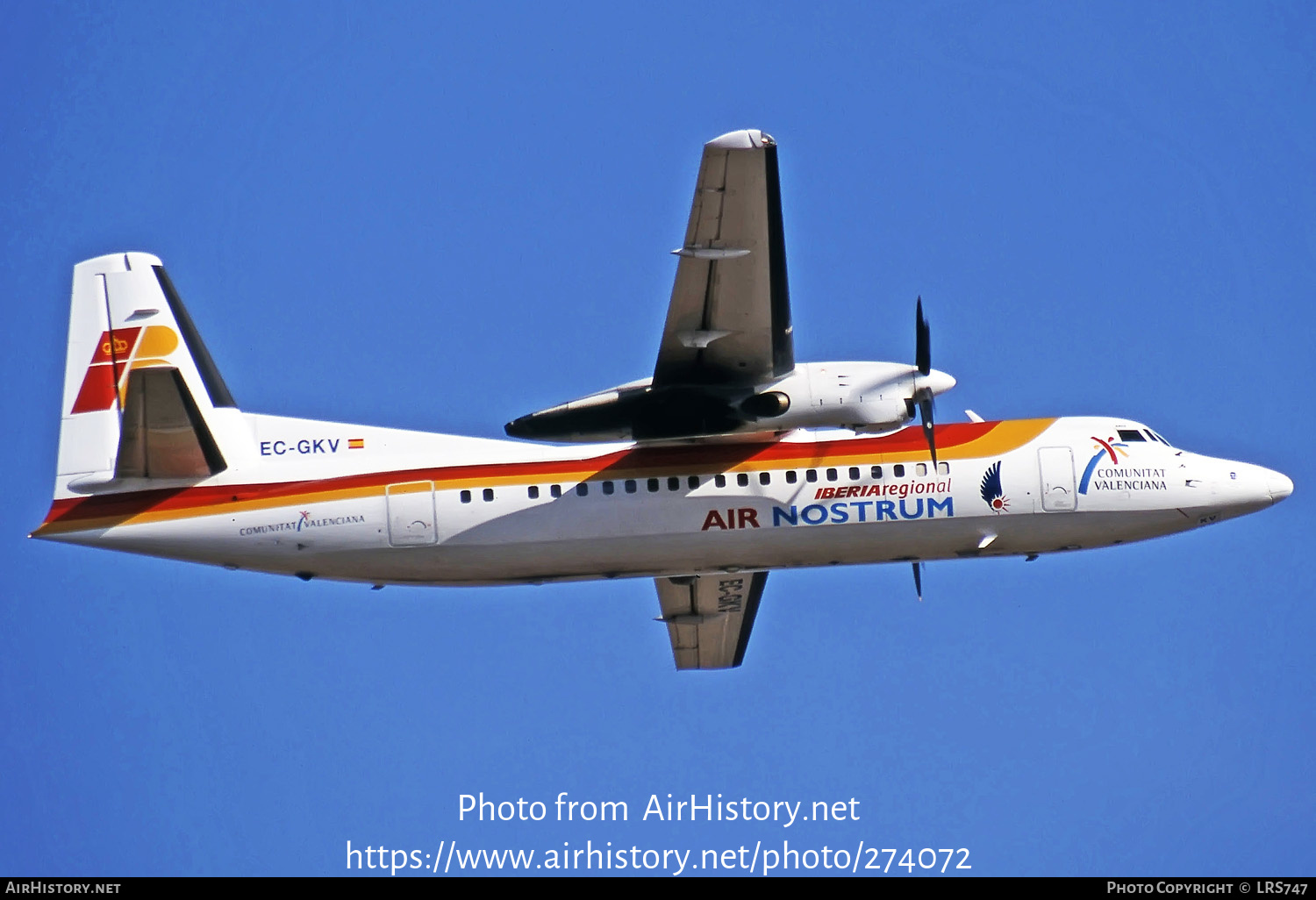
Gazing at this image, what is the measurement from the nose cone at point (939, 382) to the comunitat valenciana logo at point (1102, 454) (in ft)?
7.06

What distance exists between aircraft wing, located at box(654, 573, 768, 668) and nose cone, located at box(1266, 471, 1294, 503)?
6446mm

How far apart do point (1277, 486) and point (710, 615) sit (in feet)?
24.3

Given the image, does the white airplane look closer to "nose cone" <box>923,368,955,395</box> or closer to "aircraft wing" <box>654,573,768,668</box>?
"nose cone" <box>923,368,955,395</box>

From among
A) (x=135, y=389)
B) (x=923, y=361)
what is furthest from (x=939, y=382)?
(x=135, y=389)

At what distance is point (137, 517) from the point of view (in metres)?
19.9

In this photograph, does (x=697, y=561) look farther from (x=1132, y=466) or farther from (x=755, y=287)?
(x=1132, y=466)

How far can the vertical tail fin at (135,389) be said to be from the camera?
19.8 meters

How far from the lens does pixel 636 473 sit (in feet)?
67.0

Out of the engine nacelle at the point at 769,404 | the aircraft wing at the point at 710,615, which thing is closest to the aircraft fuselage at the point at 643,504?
the engine nacelle at the point at 769,404

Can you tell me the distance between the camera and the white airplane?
65.2ft
